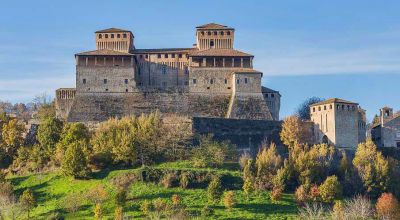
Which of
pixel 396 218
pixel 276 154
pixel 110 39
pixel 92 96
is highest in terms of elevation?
pixel 110 39

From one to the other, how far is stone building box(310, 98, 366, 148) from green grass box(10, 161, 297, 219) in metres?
11.1

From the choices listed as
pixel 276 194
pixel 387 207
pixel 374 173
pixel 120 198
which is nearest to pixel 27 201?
pixel 120 198

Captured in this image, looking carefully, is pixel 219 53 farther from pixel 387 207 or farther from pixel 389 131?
pixel 387 207

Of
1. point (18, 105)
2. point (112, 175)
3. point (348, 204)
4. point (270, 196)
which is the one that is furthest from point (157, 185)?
point (18, 105)

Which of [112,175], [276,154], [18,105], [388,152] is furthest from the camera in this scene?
[18,105]

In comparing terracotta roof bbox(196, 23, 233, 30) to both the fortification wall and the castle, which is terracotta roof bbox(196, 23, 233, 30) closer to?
the castle

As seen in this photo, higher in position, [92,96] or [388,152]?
[92,96]

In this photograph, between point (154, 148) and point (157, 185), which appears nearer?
point (157, 185)

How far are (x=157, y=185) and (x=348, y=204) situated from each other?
44.7 feet

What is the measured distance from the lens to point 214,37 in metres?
82.8

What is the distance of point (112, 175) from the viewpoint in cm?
6431

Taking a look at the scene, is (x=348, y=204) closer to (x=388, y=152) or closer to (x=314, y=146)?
(x=314, y=146)

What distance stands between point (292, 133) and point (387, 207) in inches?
556

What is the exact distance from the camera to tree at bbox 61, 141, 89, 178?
6406 cm
